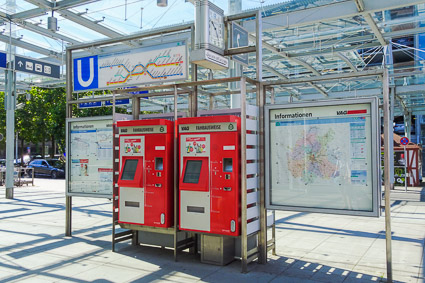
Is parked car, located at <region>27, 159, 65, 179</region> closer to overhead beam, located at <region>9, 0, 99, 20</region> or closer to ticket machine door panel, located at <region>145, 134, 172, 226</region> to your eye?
overhead beam, located at <region>9, 0, 99, 20</region>

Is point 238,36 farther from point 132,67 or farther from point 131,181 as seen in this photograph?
point 131,181

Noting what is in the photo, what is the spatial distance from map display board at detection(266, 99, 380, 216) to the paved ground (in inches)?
35.3

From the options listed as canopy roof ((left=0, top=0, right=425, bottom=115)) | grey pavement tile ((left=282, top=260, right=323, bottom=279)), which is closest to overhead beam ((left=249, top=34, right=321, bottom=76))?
canopy roof ((left=0, top=0, right=425, bottom=115))

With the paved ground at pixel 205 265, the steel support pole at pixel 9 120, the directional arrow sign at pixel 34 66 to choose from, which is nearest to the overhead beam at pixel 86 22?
the directional arrow sign at pixel 34 66

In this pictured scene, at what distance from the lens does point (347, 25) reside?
1141cm

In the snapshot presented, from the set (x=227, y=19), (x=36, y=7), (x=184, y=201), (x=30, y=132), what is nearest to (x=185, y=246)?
(x=184, y=201)

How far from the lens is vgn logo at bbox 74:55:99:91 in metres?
7.45

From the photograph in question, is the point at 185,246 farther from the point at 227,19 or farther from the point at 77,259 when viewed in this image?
the point at 227,19

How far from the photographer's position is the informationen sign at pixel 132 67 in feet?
21.3

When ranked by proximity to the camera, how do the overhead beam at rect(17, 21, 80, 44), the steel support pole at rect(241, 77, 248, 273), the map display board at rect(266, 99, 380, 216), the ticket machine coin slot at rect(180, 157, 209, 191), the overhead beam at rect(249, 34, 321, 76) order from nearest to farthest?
the map display board at rect(266, 99, 380, 216), the steel support pole at rect(241, 77, 248, 273), the ticket machine coin slot at rect(180, 157, 209, 191), the overhead beam at rect(17, 21, 80, 44), the overhead beam at rect(249, 34, 321, 76)

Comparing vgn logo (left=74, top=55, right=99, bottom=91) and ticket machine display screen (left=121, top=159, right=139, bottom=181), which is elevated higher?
vgn logo (left=74, top=55, right=99, bottom=91)

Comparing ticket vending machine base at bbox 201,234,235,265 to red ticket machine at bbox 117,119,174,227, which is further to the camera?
red ticket machine at bbox 117,119,174,227

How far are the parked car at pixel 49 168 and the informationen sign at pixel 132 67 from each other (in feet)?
68.3

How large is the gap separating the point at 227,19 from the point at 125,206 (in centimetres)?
335
